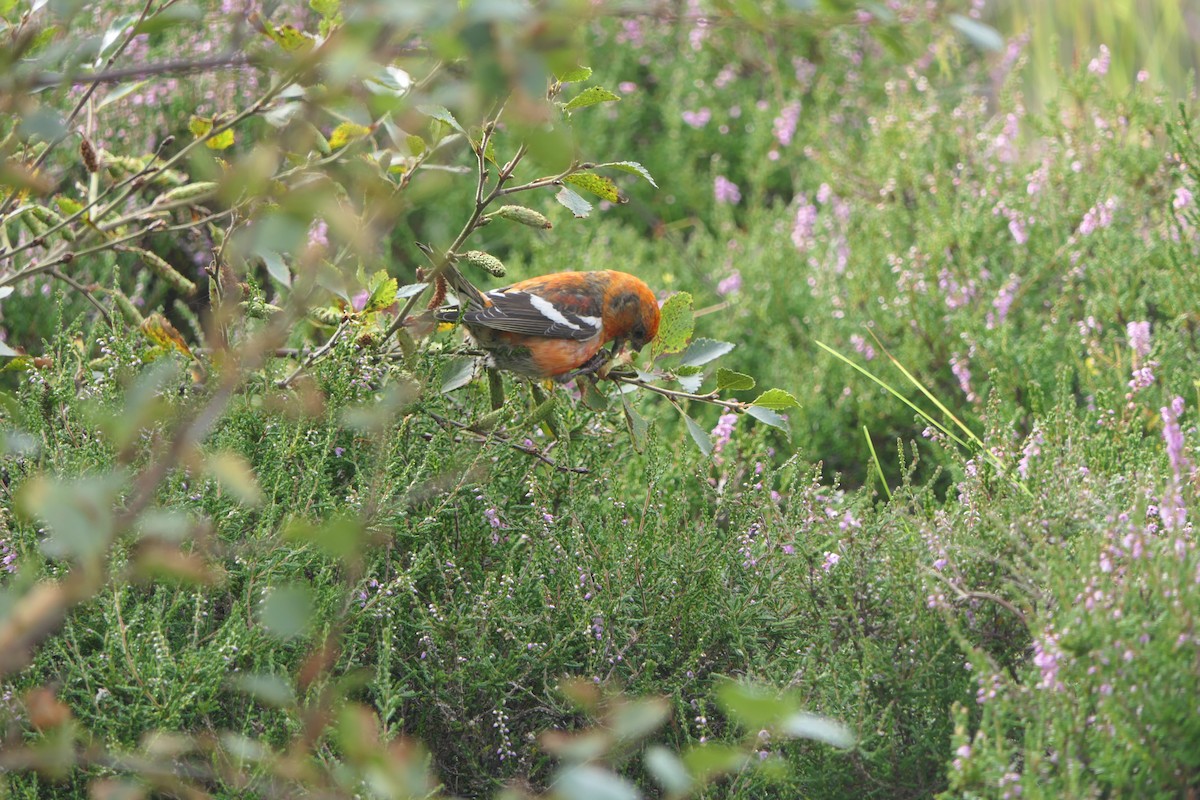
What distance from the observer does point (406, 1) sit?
1.12m

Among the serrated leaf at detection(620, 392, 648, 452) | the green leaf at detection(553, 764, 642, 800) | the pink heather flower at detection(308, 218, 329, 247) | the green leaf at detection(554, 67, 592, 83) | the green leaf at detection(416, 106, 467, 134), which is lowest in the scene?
the pink heather flower at detection(308, 218, 329, 247)

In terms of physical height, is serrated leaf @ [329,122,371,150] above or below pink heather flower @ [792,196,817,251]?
above

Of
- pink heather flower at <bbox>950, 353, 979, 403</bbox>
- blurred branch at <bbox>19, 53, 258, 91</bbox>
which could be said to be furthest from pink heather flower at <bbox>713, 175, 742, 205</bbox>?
blurred branch at <bbox>19, 53, 258, 91</bbox>

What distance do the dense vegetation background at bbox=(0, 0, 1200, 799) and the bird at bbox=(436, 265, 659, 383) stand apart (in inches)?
3.5

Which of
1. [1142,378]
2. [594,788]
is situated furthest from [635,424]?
[594,788]

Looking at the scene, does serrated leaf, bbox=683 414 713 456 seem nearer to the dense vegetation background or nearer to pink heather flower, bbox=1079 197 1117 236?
the dense vegetation background

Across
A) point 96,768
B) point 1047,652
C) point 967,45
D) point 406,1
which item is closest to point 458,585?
point 96,768

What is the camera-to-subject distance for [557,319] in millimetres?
3232

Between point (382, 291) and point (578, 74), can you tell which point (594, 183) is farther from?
point (382, 291)

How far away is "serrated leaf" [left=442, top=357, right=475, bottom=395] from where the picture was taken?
9.53 ft

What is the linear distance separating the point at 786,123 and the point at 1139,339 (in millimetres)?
2883

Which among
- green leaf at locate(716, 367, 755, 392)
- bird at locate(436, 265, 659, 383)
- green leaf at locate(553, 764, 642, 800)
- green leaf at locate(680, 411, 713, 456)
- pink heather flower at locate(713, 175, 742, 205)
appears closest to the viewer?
green leaf at locate(553, 764, 642, 800)

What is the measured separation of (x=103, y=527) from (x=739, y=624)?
1.66 m

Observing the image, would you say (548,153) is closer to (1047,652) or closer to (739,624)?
(1047,652)
